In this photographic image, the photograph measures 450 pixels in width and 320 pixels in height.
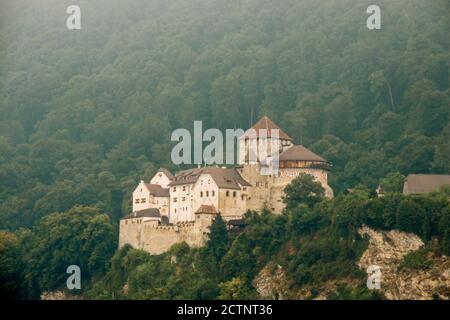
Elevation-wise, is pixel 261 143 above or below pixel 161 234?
above

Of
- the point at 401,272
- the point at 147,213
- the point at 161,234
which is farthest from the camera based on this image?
the point at 147,213

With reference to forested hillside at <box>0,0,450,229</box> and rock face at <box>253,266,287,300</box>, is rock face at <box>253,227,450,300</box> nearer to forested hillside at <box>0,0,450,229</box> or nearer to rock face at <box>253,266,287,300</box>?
rock face at <box>253,266,287,300</box>

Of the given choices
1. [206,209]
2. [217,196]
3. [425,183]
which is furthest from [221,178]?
[425,183]

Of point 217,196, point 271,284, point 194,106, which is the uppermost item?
point 194,106

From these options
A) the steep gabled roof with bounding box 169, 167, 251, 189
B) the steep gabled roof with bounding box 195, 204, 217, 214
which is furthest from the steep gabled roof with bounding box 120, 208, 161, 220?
the steep gabled roof with bounding box 195, 204, 217, 214

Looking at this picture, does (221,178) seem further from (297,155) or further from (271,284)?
(271,284)

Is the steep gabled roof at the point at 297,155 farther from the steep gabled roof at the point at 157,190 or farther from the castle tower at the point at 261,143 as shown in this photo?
the steep gabled roof at the point at 157,190
